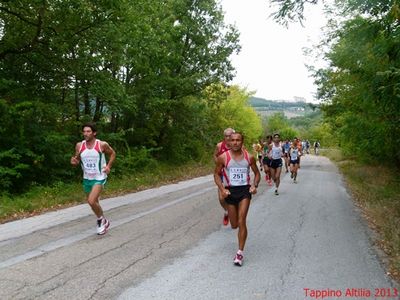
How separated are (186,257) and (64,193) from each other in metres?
7.27

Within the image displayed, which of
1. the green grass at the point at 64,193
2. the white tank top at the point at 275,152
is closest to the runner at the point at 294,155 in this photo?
the white tank top at the point at 275,152

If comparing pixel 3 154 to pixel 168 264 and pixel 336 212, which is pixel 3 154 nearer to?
pixel 168 264

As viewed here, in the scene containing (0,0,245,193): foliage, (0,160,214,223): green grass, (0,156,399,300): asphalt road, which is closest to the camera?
(0,156,399,300): asphalt road

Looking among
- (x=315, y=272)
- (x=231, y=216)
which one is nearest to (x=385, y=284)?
(x=315, y=272)

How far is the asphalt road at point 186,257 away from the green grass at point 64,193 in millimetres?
807

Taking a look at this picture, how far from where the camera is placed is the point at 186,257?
6117 mm

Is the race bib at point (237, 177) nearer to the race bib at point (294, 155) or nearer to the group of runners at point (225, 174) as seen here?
the group of runners at point (225, 174)

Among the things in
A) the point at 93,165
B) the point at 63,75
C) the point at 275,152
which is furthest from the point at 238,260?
the point at 63,75

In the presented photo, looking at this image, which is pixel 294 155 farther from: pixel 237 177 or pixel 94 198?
pixel 237 177

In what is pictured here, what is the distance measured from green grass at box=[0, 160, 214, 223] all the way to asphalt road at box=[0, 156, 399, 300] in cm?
81

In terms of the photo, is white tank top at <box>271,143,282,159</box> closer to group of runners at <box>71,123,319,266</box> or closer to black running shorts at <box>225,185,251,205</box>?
group of runners at <box>71,123,319,266</box>

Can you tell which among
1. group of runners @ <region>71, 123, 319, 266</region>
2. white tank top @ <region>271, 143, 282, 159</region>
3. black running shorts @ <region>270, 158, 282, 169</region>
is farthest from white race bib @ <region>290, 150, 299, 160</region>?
group of runners @ <region>71, 123, 319, 266</region>

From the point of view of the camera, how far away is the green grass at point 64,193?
10000 millimetres

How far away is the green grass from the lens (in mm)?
10000
